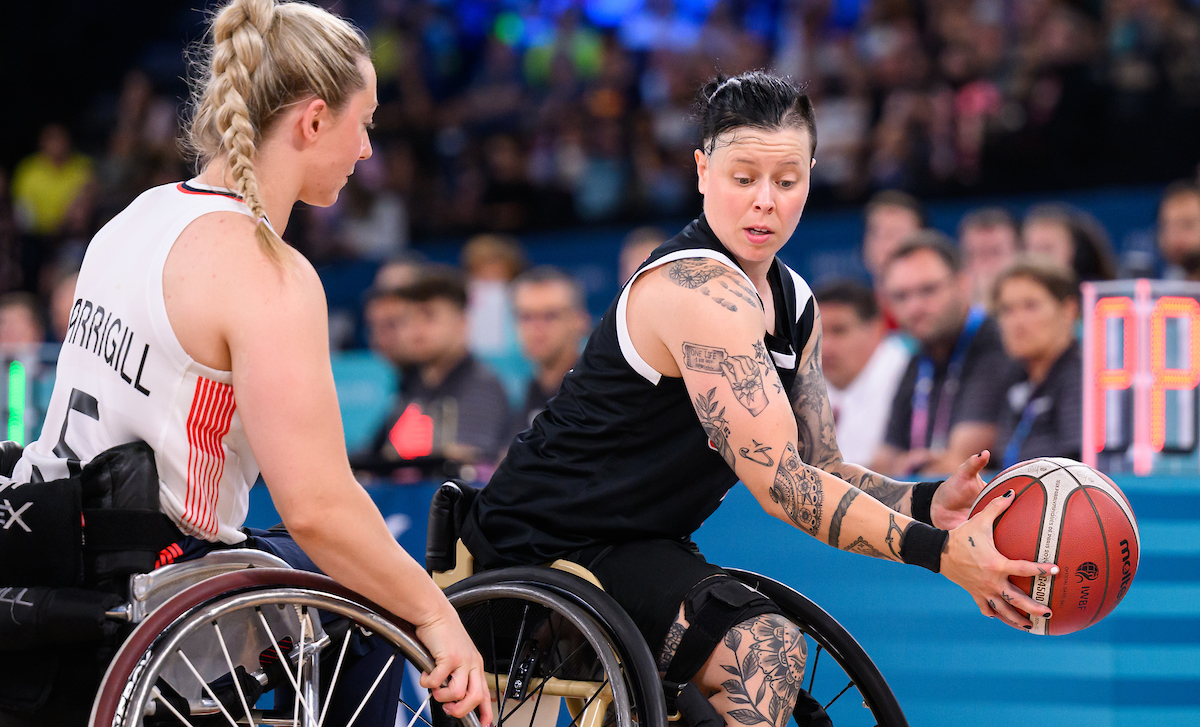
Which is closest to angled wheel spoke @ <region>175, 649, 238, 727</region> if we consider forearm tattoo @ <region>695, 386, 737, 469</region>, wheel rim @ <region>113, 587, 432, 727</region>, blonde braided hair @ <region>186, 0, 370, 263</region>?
wheel rim @ <region>113, 587, 432, 727</region>

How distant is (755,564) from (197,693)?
209cm

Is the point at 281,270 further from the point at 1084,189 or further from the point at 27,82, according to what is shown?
the point at 27,82

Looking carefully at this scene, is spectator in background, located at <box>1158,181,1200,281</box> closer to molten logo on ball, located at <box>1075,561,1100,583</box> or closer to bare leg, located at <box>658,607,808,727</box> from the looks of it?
molten logo on ball, located at <box>1075,561,1100,583</box>

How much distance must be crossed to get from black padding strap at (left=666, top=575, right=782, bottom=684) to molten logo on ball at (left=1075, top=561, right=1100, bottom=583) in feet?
1.74

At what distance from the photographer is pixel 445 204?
34.7ft

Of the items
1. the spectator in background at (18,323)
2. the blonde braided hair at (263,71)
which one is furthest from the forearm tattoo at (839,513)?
the spectator in background at (18,323)

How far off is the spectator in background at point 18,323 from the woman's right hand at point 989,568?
6.11 m

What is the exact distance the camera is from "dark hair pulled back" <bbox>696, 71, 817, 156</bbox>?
96.8 inches

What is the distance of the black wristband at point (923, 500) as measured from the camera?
2529 millimetres

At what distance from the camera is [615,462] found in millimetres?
2465

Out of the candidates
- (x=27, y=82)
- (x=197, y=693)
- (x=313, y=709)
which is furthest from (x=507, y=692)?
(x=27, y=82)

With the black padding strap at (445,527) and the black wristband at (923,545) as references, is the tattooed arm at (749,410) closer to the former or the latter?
the black wristband at (923,545)

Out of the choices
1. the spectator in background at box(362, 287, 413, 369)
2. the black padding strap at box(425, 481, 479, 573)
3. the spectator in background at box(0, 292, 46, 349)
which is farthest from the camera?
the spectator in background at box(0, 292, 46, 349)

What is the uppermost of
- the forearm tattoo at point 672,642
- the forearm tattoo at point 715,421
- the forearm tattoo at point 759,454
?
the forearm tattoo at point 715,421
